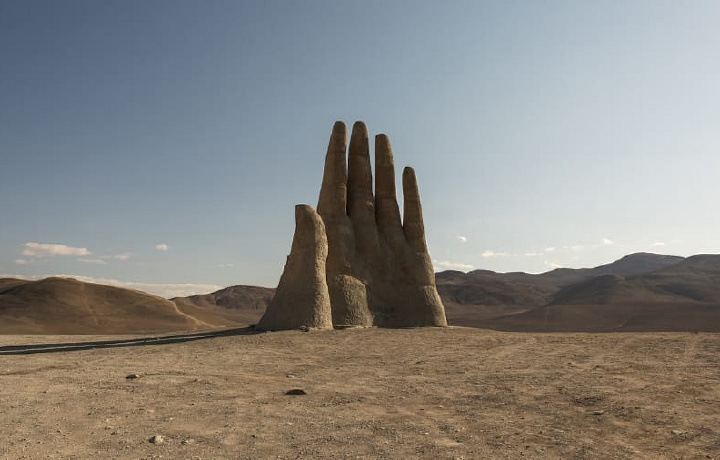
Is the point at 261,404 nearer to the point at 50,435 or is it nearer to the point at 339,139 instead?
→ the point at 50,435

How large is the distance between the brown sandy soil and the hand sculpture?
4.97m

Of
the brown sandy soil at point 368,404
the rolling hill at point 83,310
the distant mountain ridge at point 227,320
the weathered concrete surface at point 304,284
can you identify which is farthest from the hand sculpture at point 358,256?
the rolling hill at point 83,310

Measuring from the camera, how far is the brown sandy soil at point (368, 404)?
17.1ft

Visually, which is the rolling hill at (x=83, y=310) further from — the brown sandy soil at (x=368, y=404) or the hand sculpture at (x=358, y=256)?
the brown sandy soil at (x=368, y=404)

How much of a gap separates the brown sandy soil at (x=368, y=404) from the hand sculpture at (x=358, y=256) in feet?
16.3

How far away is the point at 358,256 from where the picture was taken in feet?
72.4

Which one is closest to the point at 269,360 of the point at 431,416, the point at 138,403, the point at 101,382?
the point at 101,382

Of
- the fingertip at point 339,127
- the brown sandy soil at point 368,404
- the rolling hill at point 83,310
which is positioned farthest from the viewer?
the rolling hill at point 83,310

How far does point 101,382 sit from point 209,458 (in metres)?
5.29

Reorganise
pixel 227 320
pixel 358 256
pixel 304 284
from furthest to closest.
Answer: pixel 227 320 → pixel 358 256 → pixel 304 284

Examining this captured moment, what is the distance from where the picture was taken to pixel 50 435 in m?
5.61

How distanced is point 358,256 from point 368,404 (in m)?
14.9

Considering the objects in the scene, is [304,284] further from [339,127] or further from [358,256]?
[339,127]

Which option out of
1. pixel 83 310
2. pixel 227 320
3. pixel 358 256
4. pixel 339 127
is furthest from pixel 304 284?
pixel 227 320
